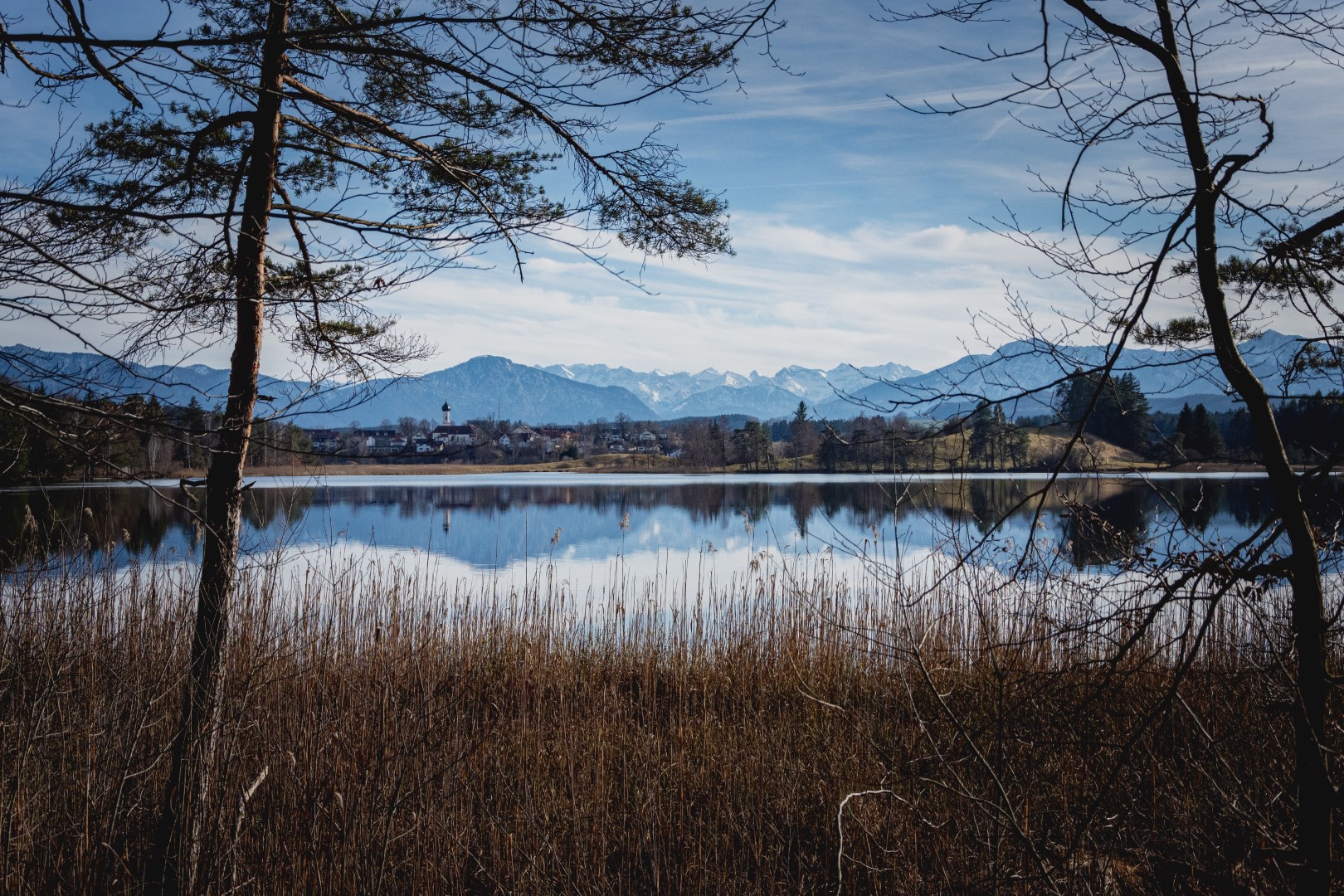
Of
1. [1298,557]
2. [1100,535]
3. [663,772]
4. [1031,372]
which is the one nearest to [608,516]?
[1100,535]

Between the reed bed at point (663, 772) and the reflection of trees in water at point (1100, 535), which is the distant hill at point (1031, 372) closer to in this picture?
the reed bed at point (663, 772)

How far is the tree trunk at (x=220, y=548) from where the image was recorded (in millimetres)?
3482

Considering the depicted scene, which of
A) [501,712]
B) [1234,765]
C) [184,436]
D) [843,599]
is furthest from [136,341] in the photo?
[843,599]

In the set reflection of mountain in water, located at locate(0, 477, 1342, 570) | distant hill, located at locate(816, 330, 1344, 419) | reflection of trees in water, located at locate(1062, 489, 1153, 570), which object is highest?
distant hill, located at locate(816, 330, 1344, 419)

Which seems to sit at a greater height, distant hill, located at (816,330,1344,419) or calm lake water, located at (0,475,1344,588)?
distant hill, located at (816,330,1344,419)

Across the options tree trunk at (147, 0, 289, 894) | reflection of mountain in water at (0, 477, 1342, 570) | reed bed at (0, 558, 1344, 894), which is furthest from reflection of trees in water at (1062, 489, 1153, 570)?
tree trunk at (147, 0, 289, 894)

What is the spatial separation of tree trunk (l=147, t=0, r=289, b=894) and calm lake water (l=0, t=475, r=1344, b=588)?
2.51 feet

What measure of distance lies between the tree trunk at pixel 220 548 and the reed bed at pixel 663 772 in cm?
13

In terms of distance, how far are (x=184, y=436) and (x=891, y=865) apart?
3.57 meters

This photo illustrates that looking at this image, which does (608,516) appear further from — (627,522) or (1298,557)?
(1298,557)

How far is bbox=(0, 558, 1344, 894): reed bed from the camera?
3.22 meters


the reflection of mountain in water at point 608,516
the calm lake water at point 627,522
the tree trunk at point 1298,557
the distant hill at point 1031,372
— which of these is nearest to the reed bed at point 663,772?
the tree trunk at point 1298,557

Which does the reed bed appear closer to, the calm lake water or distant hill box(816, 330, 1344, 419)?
distant hill box(816, 330, 1344, 419)

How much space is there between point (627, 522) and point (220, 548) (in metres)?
7.00
